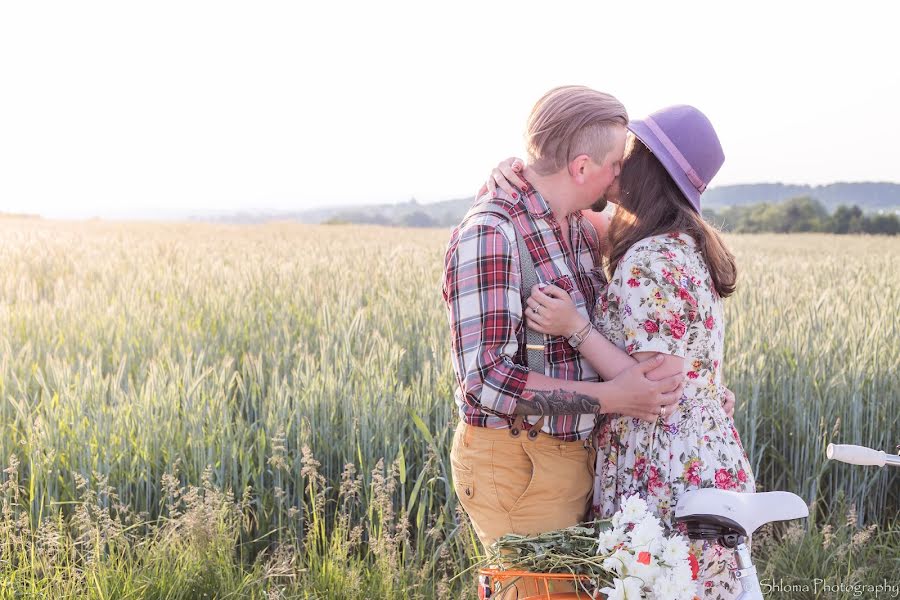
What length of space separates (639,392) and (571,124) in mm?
632

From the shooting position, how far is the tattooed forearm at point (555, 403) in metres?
1.72

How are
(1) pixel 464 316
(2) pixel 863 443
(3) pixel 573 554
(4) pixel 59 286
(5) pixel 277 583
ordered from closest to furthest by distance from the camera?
(3) pixel 573 554 < (1) pixel 464 316 < (5) pixel 277 583 < (2) pixel 863 443 < (4) pixel 59 286

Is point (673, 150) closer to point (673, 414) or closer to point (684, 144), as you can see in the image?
point (684, 144)

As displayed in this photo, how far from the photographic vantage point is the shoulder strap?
1.77 m

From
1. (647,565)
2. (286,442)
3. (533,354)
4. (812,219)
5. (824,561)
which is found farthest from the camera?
(812,219)

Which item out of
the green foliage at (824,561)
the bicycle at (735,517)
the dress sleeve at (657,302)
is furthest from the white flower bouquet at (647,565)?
the green foliage at (824,561)

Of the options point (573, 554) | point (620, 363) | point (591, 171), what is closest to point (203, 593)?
point (573, 554)

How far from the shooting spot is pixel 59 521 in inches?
107

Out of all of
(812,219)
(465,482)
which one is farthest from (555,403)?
(812,219)

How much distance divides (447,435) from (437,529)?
0.46 m

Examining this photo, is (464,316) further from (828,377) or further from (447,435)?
(828,377)

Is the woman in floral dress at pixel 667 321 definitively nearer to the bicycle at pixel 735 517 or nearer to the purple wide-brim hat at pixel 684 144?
the purple wide-brim hat at pixel 684 144

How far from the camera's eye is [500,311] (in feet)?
5.56

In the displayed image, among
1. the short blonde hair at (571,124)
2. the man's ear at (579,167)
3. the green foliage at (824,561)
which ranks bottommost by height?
the green foliage at (824,561)
